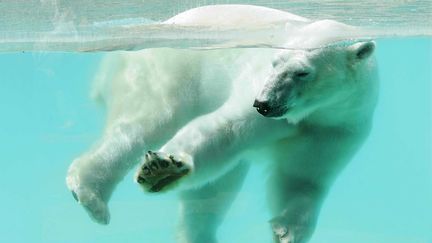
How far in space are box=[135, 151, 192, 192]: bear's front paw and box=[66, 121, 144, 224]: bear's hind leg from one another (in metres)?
0.45

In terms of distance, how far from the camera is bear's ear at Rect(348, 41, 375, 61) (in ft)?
7.59

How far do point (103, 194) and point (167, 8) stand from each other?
3.20ft

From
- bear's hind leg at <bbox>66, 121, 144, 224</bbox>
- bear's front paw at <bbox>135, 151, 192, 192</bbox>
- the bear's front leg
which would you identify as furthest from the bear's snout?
bear's hind leg at <bbox>66, 121, 144, 224</bbox>

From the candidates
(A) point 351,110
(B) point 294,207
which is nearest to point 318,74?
(A) point 351,110

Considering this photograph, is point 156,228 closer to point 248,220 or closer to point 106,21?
Result: point 248,220

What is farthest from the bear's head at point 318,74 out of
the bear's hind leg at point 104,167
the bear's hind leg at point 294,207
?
the bear's hind leg at point 104,167

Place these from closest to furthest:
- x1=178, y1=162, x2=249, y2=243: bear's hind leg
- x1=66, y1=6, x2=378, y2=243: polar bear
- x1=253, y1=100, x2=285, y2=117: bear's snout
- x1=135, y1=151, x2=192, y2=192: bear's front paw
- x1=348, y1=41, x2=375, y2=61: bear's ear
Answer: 1. x1=135, y1=151, x2=192, y2=192: bear's front paw
2. x1=253, y1=100, x2=285, y2=117: bear's snout
3. x1=66, y1=6, x2=378, y2=243: polar bear
4. x1=348, y1=41, x2=375, y2=61: bear's ear
5. x1=178, y1=162, x2=249, y2=243: bear's hind leg

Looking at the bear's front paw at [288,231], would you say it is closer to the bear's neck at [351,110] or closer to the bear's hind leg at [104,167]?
the bear's neck at [351,110]

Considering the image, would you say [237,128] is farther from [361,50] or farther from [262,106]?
[361,50]

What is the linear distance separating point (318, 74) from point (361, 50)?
0.20 metres

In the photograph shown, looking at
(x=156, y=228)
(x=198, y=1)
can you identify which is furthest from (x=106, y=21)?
(x=156, y=228)

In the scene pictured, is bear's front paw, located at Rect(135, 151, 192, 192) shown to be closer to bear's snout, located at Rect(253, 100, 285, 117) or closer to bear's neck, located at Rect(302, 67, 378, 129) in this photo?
bear's snout, located at Rect(253, 100, 285, 117)

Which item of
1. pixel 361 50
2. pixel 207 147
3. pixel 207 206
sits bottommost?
pixel 207 206

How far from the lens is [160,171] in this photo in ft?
6.29
